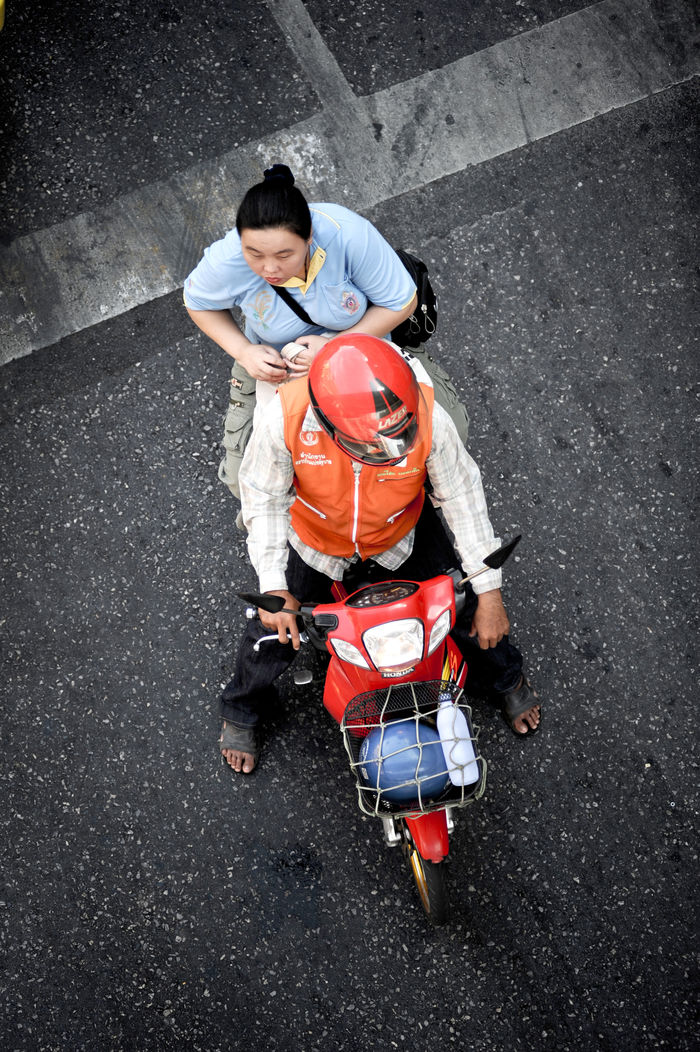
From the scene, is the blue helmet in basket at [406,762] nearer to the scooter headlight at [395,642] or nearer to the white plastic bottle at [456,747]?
the white plastic bottle at [456,747]

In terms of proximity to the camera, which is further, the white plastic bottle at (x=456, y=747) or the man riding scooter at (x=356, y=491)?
the white plastic bottle at (x=456, y=747)

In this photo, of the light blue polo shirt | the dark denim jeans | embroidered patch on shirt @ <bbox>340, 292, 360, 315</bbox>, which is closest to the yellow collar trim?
the light blue polo shirt

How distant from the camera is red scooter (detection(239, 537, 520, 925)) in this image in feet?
8.46

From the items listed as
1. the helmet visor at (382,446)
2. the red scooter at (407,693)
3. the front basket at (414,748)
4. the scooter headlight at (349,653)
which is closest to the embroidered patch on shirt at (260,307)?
the helmet visor at (382,446)

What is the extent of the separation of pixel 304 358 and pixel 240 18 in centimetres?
260

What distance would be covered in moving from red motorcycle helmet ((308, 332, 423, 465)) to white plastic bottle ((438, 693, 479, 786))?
84cm

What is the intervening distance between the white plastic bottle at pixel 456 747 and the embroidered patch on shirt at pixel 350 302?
142 centimetres

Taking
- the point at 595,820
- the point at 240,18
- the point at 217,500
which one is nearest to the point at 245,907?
the point at 595,820

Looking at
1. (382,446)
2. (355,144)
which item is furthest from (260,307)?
(355,144)

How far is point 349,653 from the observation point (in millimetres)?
2645

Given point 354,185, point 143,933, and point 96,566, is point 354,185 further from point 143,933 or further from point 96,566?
point 143,933

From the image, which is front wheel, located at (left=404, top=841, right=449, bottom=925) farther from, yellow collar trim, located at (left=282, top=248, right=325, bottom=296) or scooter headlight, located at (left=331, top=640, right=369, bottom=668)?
yellow collar trim, located at (left=282, top=248, right=325, bottom=296)

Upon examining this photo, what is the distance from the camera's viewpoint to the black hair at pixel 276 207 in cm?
255

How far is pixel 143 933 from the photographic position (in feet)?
11.7
